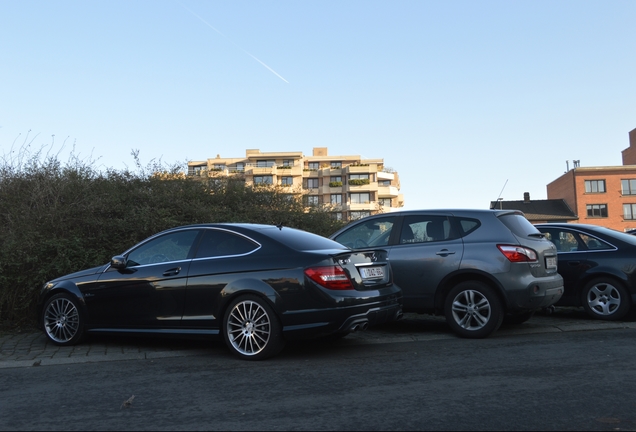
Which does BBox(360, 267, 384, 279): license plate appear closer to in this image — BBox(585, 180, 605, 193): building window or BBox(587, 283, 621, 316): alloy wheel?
BBox(587, 283, 621, 316): alloy wheel

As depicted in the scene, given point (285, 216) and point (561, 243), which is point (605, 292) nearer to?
point (561, 243)

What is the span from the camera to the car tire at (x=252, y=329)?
23.1 feet

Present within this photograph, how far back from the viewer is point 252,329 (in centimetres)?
716

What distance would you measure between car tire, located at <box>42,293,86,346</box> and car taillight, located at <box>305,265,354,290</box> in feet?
10.7

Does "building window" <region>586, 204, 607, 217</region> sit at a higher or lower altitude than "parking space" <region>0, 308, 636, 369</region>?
higher

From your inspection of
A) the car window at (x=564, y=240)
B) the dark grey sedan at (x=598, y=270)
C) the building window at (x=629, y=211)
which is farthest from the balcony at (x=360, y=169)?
the dark grey sedan at (x=598, y=270)

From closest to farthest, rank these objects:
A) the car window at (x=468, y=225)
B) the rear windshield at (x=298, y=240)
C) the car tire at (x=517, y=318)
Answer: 1. the rear windshield at (x=298, y=240)
2. the car window at (x=468, y=225)
3. the car tire at (x=517, y=318)

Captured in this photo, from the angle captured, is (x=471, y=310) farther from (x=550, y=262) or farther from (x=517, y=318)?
(x=517, y=318)

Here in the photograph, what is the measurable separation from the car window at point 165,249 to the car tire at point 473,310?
11.1 feet

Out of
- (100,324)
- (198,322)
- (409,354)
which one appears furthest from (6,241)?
(409,354)

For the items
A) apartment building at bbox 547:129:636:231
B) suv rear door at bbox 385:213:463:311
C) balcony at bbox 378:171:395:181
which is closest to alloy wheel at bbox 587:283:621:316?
suv rear door at bbox 385:213:463:311

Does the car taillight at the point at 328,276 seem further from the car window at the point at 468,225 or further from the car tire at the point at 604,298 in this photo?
the car tire at the point at 604,298

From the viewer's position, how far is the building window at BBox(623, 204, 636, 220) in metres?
81.9

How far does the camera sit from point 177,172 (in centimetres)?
1531
